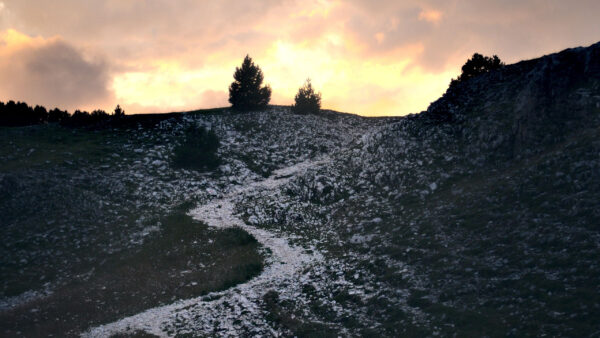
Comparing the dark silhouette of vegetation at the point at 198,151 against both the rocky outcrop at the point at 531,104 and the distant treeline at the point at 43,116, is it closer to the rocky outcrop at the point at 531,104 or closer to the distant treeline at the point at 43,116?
Result: the distant treeline at the point at 43,116

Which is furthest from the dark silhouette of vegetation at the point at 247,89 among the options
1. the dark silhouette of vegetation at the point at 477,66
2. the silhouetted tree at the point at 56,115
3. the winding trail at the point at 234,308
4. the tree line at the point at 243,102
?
the winding trail at the point at 234,308

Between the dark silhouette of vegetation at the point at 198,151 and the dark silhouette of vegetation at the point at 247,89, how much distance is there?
12586 millimetres

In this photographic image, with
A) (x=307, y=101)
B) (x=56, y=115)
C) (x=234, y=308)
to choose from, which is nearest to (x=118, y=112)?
(x=56, y=115)

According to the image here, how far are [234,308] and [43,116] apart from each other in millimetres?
53046

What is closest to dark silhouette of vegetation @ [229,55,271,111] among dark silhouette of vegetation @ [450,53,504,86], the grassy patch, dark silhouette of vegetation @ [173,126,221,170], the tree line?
the tree line

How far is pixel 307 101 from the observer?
70.7 meters

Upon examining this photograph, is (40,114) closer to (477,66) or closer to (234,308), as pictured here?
(234,308)

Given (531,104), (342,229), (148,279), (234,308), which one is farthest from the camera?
(531,104)

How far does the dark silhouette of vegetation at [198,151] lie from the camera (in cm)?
4853

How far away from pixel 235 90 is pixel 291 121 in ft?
37.2

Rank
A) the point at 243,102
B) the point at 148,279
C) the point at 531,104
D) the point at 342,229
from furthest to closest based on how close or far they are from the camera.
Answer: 1. the point at 243,102
2. the point at 531,104
3. the point at 342,229
4. the point at 148,279

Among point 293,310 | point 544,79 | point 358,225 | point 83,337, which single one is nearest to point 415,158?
point 358,225

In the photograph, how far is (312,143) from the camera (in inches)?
2238

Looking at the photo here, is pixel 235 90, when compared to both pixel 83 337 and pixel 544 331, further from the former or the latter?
pixel 544 331
